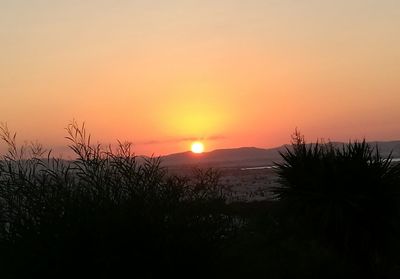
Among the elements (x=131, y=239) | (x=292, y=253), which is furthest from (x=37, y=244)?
(x=292, y=253)

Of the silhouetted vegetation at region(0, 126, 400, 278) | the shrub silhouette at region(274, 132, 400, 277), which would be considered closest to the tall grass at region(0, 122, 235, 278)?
the silhouetted vegetation at region(0, 126, 400, 278)

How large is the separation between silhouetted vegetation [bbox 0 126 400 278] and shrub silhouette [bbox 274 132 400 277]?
0.03 m

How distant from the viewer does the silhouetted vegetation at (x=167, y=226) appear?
1027cm

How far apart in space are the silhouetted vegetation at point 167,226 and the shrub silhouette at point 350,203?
28 millimetres

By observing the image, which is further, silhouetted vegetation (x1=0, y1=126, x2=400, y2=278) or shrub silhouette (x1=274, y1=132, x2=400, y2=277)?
shrub silhouette (x1=274, y1=132, x2=400, y2=277)

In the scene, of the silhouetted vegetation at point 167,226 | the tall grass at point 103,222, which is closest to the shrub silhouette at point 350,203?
the silhouetted vegetation at point 167,226

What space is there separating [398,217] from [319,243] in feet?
7.95

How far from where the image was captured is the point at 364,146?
685 inches

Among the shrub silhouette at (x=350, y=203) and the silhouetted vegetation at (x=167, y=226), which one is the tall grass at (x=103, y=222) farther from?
the shrub silhouette at (x=350, y=203)

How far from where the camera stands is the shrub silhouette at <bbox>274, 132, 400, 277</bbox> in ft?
50.9

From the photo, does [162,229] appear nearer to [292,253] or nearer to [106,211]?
[106,211]

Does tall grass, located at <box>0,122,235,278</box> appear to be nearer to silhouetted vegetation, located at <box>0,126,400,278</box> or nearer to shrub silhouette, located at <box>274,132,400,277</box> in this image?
silhouetted vegetation, located at <box>0,126,400,278</box>

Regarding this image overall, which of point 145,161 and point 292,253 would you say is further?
point 292,253

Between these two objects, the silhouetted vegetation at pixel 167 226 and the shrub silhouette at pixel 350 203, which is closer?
the silhouetted vegetation at pixel 167 226
